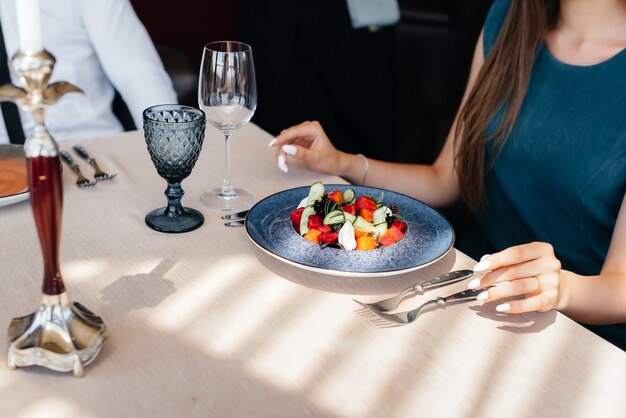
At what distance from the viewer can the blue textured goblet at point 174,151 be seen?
1.04m

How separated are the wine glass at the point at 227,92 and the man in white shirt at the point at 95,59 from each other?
0.73 meters

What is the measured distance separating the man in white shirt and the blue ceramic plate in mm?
870

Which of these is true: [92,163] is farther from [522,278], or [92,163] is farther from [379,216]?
[522,278]

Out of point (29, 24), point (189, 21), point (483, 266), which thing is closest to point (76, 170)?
point (29, 24)

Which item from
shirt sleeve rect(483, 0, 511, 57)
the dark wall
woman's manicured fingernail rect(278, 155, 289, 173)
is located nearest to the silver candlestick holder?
woman's manicured fingernail rect(278, 155, 289, 173)

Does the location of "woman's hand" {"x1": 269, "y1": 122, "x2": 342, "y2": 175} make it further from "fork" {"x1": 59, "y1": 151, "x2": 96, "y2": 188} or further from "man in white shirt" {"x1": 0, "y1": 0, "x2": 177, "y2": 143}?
"man in white shirt" {"x1": 0, "y1": 0, "x2": 177, "y2": 143}

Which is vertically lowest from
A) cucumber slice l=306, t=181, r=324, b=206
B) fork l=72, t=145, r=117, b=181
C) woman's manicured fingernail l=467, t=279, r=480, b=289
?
fork l=72, t=145, r=117, b=181

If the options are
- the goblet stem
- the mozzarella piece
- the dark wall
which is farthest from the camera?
the dark wall

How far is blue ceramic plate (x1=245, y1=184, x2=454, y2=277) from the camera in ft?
3.05

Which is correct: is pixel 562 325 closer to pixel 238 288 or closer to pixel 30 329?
pixel 238 288

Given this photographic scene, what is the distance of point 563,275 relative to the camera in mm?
983

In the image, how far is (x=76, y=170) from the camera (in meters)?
1.24

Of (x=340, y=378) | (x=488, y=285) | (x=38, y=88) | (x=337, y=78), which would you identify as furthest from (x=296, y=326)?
(x=337, y=78)

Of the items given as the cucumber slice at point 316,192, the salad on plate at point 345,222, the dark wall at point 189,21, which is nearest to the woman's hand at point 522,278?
the salad on plate at point 345,222
